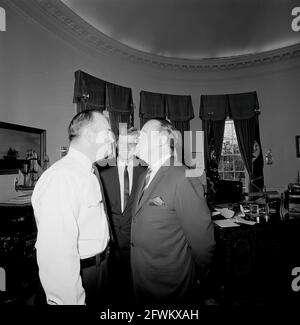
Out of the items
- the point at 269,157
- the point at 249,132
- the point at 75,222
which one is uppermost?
the point at 249,132

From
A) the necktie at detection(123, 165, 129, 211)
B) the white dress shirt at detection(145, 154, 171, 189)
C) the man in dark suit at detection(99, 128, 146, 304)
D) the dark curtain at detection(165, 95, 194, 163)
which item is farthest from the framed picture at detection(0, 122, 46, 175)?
the dark curtain at detection(165, 95, 194, 163)

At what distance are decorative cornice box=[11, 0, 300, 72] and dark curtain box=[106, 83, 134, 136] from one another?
2.65ft

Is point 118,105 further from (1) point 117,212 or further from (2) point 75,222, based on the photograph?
(2) point 75,222

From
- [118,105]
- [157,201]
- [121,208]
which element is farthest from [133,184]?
[118,105]

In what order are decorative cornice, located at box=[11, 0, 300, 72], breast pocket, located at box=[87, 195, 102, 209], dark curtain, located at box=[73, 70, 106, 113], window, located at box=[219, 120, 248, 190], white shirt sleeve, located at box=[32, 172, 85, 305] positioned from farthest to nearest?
window, located at box=[219, 120, 248, 190] → dark curtain, located at box=[73, 70, 106, 113] → decorative cornice, located at box=[11, 0, 300, 72] → breast pocket, located at box=[87, 195, 102, 209] → white shirt sleeve, located at box=[32, 172, 85, 305]

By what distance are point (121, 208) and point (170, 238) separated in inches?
31.0

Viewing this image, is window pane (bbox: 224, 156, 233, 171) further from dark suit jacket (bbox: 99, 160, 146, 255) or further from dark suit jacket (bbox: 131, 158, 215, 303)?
dark suit jacket (bbox: 131, 158, 215, 303)

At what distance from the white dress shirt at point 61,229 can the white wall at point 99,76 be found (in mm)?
2365

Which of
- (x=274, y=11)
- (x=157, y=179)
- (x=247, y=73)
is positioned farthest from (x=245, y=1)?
(x=157, y=179)

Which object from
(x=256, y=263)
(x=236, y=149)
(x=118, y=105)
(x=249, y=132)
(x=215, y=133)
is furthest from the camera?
(x=236, y=149)

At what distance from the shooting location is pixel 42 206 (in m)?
1.18

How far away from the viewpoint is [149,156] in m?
1.83

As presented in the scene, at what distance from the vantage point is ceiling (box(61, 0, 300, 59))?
4.00 m

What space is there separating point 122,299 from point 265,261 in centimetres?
176
